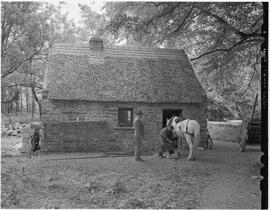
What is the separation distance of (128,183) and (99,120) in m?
6.95

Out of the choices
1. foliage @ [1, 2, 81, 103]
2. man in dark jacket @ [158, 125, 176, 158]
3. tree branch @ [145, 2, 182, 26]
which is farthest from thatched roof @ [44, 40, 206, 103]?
tree branch @ [145, 2, 182, 26]

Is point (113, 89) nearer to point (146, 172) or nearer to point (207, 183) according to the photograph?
point (146, 172)

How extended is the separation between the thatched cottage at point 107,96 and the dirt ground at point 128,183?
2727mm

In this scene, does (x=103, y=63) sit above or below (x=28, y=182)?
above

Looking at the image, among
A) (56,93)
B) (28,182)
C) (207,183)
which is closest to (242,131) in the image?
(207,183)

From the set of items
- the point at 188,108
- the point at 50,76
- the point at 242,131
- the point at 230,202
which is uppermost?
the point at 50,76

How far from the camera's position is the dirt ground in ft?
26.2

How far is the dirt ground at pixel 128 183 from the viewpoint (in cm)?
799

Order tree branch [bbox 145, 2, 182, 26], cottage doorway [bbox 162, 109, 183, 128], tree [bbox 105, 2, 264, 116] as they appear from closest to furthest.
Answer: tree branch [bbox 145, 2, 182, 26], tree [bbox 105, 2, 264, 116], cottage doorway [bbox 162, 109, 183, 128]

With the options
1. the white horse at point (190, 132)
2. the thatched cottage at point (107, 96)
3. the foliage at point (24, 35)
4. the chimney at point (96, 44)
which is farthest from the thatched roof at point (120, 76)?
the foliage at point (24, 35)

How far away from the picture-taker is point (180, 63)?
18.9 meters

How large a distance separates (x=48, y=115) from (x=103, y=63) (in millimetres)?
4167

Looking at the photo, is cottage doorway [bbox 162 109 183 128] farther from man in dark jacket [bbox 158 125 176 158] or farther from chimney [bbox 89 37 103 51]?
chimney [bbox 89 37 103 51]

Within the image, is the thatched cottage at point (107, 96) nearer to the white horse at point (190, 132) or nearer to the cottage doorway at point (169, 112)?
the cottage doorway at point (169, 112)
